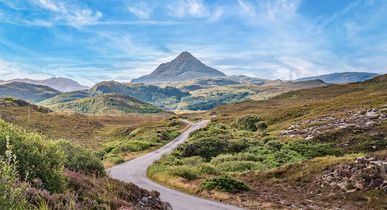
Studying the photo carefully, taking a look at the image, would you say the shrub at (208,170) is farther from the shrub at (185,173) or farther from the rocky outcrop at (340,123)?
the rocky outcrop at (340,123)

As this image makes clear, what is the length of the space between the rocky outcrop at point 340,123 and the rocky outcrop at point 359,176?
19.3 meters

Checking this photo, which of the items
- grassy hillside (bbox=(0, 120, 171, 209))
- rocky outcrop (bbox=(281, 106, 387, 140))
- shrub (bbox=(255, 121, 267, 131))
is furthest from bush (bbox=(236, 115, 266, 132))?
grassy hillside (bbox=(0, 120, 171, 209))

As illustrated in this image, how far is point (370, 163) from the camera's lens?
1019 inches

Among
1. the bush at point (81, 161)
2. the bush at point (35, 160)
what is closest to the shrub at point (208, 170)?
the bush at point (81, 161)

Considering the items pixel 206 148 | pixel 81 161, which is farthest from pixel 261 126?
pixel 81 161

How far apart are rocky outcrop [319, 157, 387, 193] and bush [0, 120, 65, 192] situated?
67.1ft

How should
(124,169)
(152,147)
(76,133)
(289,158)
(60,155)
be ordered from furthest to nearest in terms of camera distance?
1. (76,133)
2. (152,147)
3. (124,169)
4. (289,158)
5. (60,155)

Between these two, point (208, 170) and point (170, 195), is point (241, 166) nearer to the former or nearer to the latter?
point (208, 170)

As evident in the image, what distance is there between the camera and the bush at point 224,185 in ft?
89.9

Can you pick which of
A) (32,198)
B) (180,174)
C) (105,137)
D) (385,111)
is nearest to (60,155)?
(32,198)

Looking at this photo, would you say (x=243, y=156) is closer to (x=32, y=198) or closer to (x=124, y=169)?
(x=124, y=169)

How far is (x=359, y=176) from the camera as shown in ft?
82.3

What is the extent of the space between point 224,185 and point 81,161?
42.1 ft

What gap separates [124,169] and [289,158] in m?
19.2
